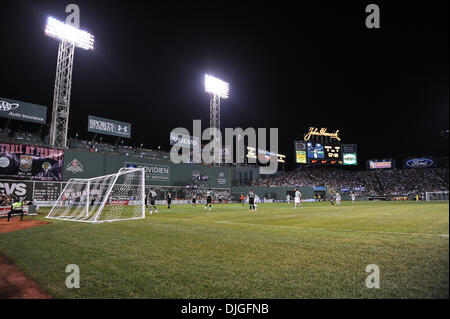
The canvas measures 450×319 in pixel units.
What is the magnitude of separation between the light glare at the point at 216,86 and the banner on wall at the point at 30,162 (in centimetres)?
2569

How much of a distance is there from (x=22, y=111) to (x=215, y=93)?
31.0m

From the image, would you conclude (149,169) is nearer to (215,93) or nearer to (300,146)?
(215,93)

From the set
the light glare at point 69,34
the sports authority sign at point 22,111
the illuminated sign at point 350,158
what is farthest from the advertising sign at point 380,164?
the sports authority sign at point 22,111

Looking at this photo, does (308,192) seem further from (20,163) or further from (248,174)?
(20,163)

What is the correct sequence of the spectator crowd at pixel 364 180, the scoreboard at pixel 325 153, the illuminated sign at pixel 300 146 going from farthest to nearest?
the scoreboard at pixel 325 153
the illuminated sign at pixel 300 146
the spectator crowd at pixel 364 180

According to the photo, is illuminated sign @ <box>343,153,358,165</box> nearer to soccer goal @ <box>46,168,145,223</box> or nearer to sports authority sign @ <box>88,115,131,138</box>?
soccer goal @ <box>46,168,145,223</box>

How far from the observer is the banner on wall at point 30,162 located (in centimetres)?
2842

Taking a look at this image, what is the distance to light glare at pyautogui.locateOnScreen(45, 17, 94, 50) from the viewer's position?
31.2 metres

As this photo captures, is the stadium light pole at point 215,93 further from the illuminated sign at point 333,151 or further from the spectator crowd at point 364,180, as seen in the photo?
the illuminated sign at point 333,151

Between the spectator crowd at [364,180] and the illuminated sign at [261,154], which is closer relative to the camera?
the spectator crowd at [364,180]

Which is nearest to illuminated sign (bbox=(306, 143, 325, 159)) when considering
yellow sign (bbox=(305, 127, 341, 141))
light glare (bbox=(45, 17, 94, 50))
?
yellow sign (bbox=(305, 127, 341, 141))

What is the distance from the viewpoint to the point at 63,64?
3272cm

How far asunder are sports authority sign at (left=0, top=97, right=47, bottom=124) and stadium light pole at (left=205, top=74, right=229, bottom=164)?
27166 millimetres
